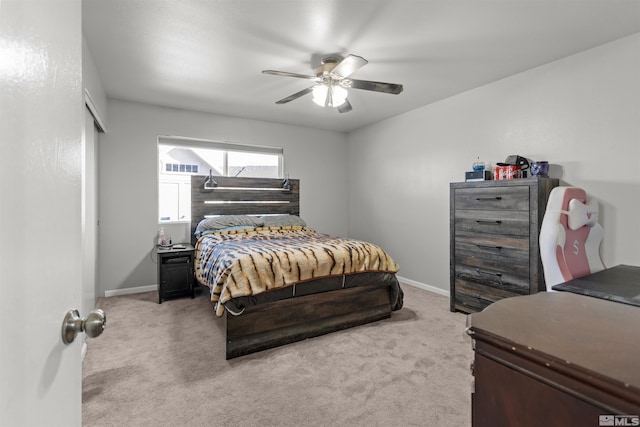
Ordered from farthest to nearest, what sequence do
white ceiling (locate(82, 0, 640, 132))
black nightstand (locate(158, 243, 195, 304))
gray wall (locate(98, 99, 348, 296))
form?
gray wall (locate(98, 99, 348, 296))
black nightstand (locate(158, 243, 195, 304))
white ceiling (locate(82, 0, 640, 132))

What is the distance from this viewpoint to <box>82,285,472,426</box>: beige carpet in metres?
1.78

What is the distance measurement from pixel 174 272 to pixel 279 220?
1529 mm

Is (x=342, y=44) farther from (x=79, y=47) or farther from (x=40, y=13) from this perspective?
(x=40, y=13)

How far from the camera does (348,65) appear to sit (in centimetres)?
247

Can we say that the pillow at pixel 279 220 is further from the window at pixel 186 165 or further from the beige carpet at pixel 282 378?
the beige carpet at pixel 282 378

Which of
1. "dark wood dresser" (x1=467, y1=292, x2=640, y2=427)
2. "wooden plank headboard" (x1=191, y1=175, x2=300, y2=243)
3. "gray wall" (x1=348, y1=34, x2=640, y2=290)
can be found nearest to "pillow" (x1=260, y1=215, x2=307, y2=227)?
"wooden plank headboard" (x1=191, y1=175, x2=300, y2=243)

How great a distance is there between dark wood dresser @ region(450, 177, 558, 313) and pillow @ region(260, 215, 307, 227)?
7.19ft

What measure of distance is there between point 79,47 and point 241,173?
4.24 metres

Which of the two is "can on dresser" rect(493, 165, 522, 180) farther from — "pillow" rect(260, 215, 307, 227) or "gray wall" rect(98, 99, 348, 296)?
"gray wall" rect(98, 99, 348, 296)

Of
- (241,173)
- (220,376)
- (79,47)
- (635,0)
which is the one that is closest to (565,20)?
(635,0)

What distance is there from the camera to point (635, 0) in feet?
6.75

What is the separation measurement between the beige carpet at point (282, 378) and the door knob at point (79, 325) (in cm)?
137

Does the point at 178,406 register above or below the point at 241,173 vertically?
below

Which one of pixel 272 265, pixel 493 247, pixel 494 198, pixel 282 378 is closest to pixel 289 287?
pixel 272 265
